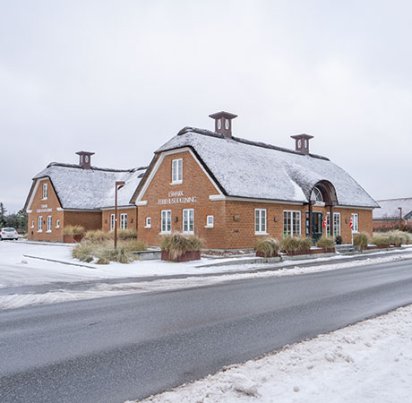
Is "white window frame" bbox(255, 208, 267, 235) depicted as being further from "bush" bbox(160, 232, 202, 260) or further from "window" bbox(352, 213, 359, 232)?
"window" bbox(352, 213, 359, 232)

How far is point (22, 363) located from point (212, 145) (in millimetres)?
22097

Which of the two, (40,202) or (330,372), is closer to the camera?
(330,372)

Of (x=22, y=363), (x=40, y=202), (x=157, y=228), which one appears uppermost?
(x=40, y=202)

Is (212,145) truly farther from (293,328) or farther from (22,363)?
(22,363)

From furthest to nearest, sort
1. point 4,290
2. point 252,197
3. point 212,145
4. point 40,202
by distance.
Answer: point 40,202
point 212,145
point 252,197
point 4,290

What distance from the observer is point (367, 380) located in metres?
4.86

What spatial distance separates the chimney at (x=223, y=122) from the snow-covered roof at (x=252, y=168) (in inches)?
25.1

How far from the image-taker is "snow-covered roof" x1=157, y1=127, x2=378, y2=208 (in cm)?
2495

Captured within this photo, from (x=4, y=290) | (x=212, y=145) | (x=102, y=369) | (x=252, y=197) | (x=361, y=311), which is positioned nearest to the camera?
(x=102, y=369)

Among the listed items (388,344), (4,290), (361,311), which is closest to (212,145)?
(4,290)

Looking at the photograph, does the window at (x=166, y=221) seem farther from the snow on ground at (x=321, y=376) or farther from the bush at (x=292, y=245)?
the snow on ground at (x=321, y=376)

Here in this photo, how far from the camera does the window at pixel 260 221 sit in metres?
25.4

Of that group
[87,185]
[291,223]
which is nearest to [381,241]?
[291,223]

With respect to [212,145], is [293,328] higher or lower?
lower
